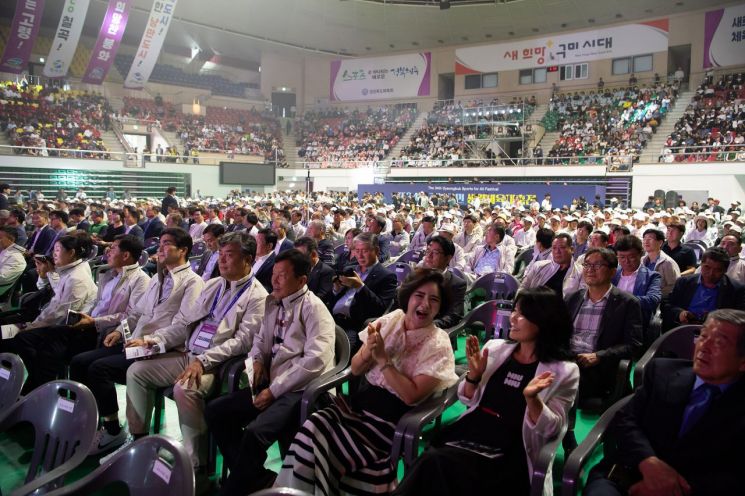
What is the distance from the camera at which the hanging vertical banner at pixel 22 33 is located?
18.8 m

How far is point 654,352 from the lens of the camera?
297 cm

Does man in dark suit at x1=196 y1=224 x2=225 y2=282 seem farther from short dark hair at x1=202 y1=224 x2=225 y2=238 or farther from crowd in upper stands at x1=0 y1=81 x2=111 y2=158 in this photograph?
crowd in upper stands at x1=0 y1=81 x2=111 y2=158

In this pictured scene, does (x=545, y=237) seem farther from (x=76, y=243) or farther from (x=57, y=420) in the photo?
(x=57, y=420)

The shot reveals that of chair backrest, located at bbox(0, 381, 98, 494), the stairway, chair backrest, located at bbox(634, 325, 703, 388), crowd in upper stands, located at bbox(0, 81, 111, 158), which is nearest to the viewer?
chair backrest, located at bbox(0, 381, 98, 494)

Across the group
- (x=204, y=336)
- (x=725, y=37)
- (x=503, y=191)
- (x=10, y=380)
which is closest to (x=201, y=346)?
(x=204, y=336)

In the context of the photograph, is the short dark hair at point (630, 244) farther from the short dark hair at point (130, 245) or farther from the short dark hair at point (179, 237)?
the short dark hair at point (130, 245)

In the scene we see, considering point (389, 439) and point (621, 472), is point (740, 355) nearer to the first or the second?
point (621, 472)

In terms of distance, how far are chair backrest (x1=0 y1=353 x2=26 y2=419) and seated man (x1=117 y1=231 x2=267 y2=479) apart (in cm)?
75

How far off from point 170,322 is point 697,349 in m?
2.98

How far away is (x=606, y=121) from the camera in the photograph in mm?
24000

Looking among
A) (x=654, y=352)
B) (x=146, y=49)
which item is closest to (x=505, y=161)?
(x=146, y=49)

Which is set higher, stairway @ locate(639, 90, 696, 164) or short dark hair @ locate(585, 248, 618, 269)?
stairway @ locate(639, 90, 696, 164)

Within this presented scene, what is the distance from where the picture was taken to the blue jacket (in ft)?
13.8

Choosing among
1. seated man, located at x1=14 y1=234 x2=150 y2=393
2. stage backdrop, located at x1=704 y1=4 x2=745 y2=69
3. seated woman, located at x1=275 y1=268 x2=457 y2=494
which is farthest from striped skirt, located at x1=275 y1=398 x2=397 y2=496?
stage backdrop, located at x1=704 y1=4 x2=745 y2=69
